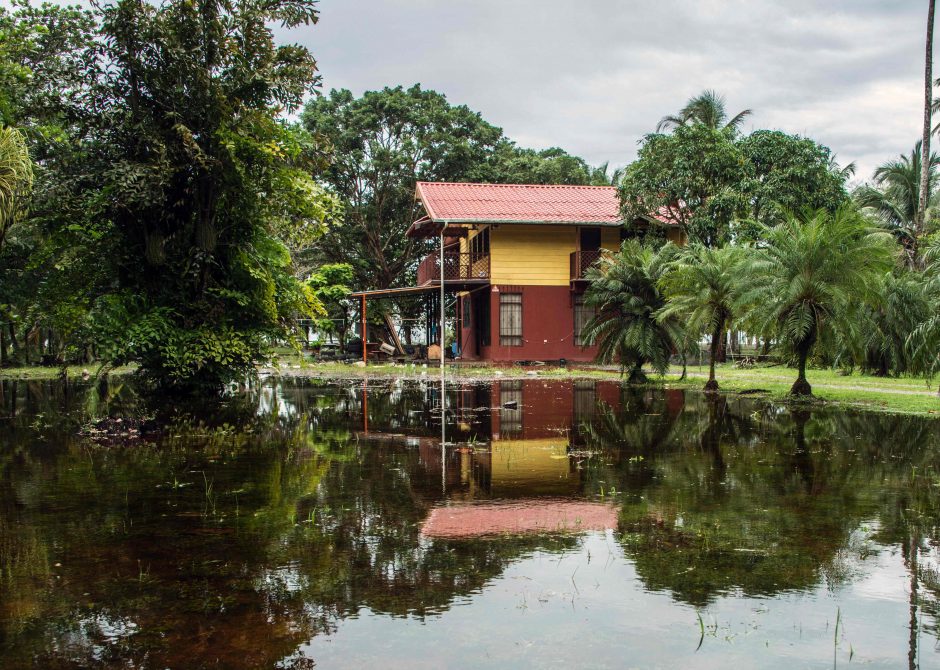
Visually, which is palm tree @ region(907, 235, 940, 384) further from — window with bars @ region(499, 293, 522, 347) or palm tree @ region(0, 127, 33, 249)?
window with bars @ region(499, 293, 522, 347)

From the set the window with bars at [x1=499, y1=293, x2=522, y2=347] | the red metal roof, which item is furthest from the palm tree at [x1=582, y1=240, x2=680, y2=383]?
the window with bars at [x1=499, y1=293, x2=522, y2=347]

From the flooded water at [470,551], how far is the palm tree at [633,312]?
29.7ft

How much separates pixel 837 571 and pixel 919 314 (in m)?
20.0

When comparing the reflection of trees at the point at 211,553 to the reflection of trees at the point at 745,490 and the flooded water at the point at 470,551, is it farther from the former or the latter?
the reflection of trees at the point at 745,490

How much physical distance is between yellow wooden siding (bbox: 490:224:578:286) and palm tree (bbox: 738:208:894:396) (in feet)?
52.9

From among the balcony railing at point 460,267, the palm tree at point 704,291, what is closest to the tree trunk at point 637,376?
the palm tree at point 704,291

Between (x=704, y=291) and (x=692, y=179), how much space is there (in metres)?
12.4

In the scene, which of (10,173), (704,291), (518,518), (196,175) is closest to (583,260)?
(704,291)

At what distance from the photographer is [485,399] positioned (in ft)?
52.2

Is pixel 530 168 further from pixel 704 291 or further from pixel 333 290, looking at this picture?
pixel 704 291

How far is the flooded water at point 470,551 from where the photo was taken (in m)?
3.65

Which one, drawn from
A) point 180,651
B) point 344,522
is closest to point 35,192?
point 344,522

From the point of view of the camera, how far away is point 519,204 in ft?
102

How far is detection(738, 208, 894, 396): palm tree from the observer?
13.8 metres
